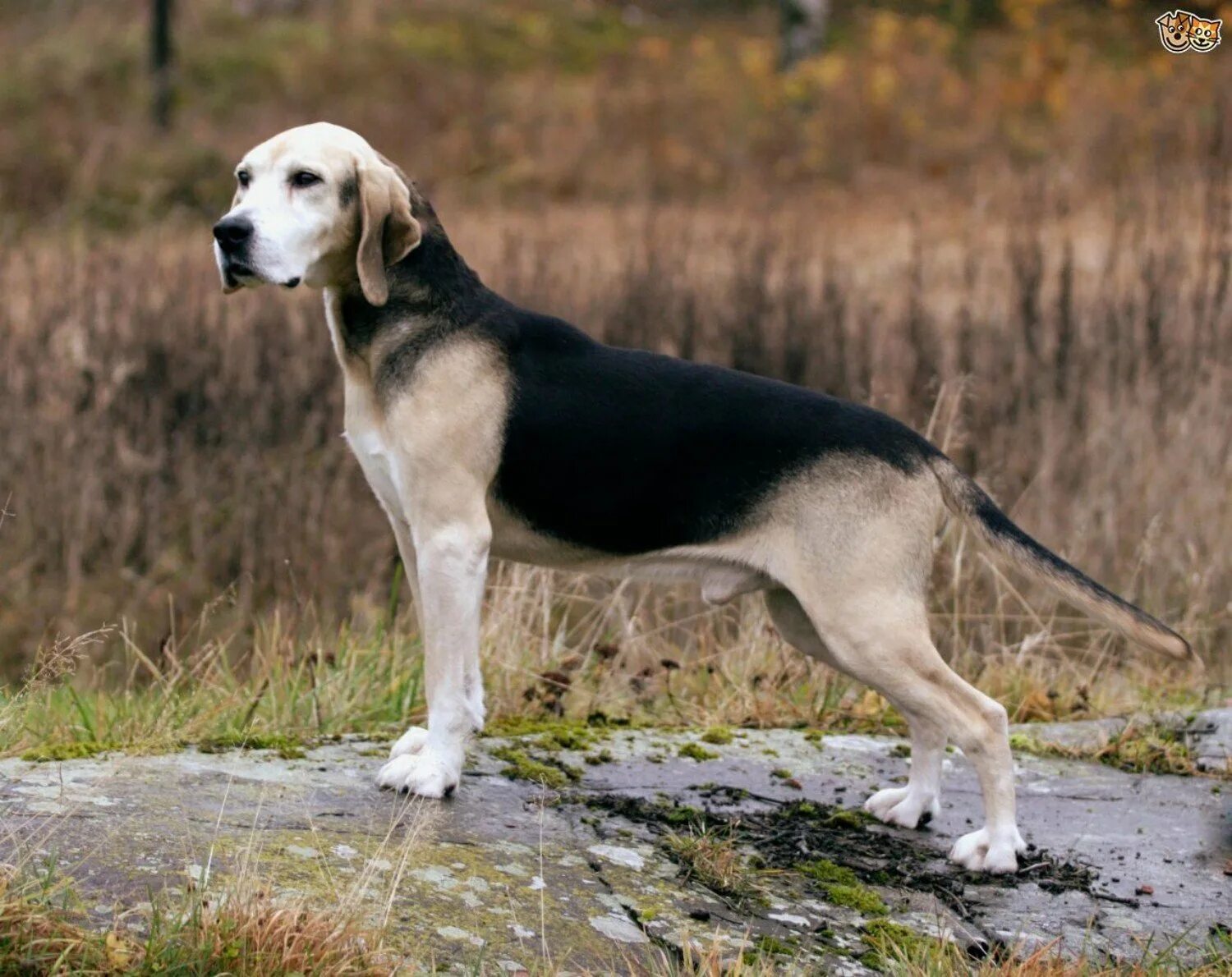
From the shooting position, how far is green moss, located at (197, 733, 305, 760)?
14.9 ft

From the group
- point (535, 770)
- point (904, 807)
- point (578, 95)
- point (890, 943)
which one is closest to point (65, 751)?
point (535, 770)

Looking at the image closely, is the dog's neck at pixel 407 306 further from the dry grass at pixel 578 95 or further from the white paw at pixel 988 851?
the dry grass at pixel 578 95

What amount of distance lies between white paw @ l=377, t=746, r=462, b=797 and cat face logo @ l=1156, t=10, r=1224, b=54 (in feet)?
13.1

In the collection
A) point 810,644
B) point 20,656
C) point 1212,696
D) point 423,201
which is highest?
point 423,201

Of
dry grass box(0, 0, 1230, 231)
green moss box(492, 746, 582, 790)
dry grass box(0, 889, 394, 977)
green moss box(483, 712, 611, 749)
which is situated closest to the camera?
dry grass box(0, 889, 394, 977)

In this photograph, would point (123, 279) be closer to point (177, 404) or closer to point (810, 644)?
point (177, 404)

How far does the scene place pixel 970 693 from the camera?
14.2 ft

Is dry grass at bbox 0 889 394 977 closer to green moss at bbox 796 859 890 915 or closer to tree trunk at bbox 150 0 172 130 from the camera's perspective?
green moss at bbox 796 859 890 915

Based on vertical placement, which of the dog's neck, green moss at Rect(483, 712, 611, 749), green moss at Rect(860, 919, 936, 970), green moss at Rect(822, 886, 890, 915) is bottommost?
green moss at Rect(483, 712, 611, 749)

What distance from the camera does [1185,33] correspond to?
6227 mm

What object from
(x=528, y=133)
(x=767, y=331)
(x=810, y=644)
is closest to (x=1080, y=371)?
(x=767, y=331)

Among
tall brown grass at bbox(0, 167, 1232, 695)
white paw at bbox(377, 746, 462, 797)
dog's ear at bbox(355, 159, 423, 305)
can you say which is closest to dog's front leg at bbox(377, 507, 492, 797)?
white paw at bbox(377, 746, 462, 797)

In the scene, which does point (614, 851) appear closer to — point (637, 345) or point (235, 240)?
point (235, 240)

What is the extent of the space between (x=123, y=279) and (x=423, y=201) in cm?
576
